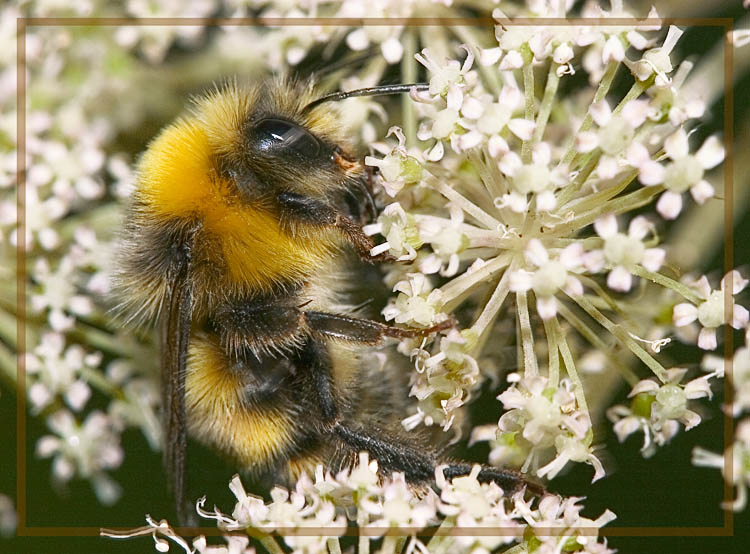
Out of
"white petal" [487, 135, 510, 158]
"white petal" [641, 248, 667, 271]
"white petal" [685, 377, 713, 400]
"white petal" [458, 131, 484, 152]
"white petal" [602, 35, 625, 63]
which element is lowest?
"white petal" [685, 377, 713, 400]

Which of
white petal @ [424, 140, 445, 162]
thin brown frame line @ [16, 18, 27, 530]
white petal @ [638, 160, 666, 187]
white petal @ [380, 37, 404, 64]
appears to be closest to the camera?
white petal @ [638, 160, 666, 187]

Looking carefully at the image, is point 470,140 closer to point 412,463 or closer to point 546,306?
point 546,306

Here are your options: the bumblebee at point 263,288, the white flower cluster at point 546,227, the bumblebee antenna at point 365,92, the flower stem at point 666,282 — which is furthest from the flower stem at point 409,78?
the flower stem at point 666,282

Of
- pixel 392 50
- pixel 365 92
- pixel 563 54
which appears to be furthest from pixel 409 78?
pixel 563 54

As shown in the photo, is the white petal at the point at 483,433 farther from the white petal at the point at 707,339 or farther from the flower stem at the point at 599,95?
the flower stem at the point at 599,95

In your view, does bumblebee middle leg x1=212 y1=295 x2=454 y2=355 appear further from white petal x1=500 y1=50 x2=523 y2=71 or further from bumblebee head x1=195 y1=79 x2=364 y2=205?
white petal x1=500 y1=50 x2=523 y2=71

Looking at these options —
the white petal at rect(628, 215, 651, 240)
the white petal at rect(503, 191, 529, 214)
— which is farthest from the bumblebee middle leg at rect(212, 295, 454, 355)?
the white petal at rect(628, 215, 651, 240)

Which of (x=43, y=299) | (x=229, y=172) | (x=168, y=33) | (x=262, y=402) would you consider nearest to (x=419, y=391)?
(x=262, y=402)
